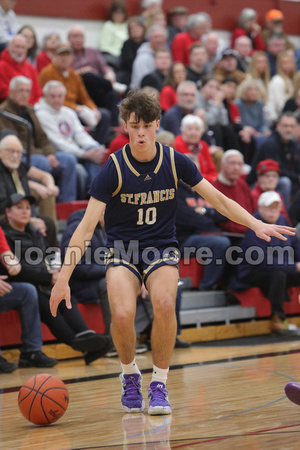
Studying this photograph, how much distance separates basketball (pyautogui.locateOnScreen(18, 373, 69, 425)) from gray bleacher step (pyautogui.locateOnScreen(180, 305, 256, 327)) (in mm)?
4061

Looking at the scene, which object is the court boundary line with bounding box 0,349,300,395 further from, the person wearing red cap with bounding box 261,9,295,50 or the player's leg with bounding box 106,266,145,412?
the person wearing red cap with bounding box 261,9,295,50

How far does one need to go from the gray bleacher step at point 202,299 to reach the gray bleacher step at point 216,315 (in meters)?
0.10

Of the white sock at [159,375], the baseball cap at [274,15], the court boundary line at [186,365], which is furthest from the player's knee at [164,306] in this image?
the baseball cap at [274,15]

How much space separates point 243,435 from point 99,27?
1173cm

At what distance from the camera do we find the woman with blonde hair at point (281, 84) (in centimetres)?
1382

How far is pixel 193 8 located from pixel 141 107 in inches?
484

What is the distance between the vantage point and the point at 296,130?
12.1 meters

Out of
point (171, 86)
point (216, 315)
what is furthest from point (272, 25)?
point (216, 315)

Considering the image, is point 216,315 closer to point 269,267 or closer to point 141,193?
point 269,267

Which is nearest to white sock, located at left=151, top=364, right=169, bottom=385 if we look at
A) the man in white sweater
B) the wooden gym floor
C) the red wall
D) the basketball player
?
the basketball player

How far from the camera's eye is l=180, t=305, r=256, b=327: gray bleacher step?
28.5 ft

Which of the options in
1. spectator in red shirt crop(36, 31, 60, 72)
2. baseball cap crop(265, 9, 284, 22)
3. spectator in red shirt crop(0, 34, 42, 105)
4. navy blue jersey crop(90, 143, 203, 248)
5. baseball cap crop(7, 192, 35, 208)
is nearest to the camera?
navy blue jersey crop(90, 143, 203, 248)

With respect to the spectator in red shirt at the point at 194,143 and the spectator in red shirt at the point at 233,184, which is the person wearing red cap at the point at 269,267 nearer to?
the spectator in red shirt at the point at 233,184

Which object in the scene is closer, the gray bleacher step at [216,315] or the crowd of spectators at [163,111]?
the gray bleacher step at [216,315]
